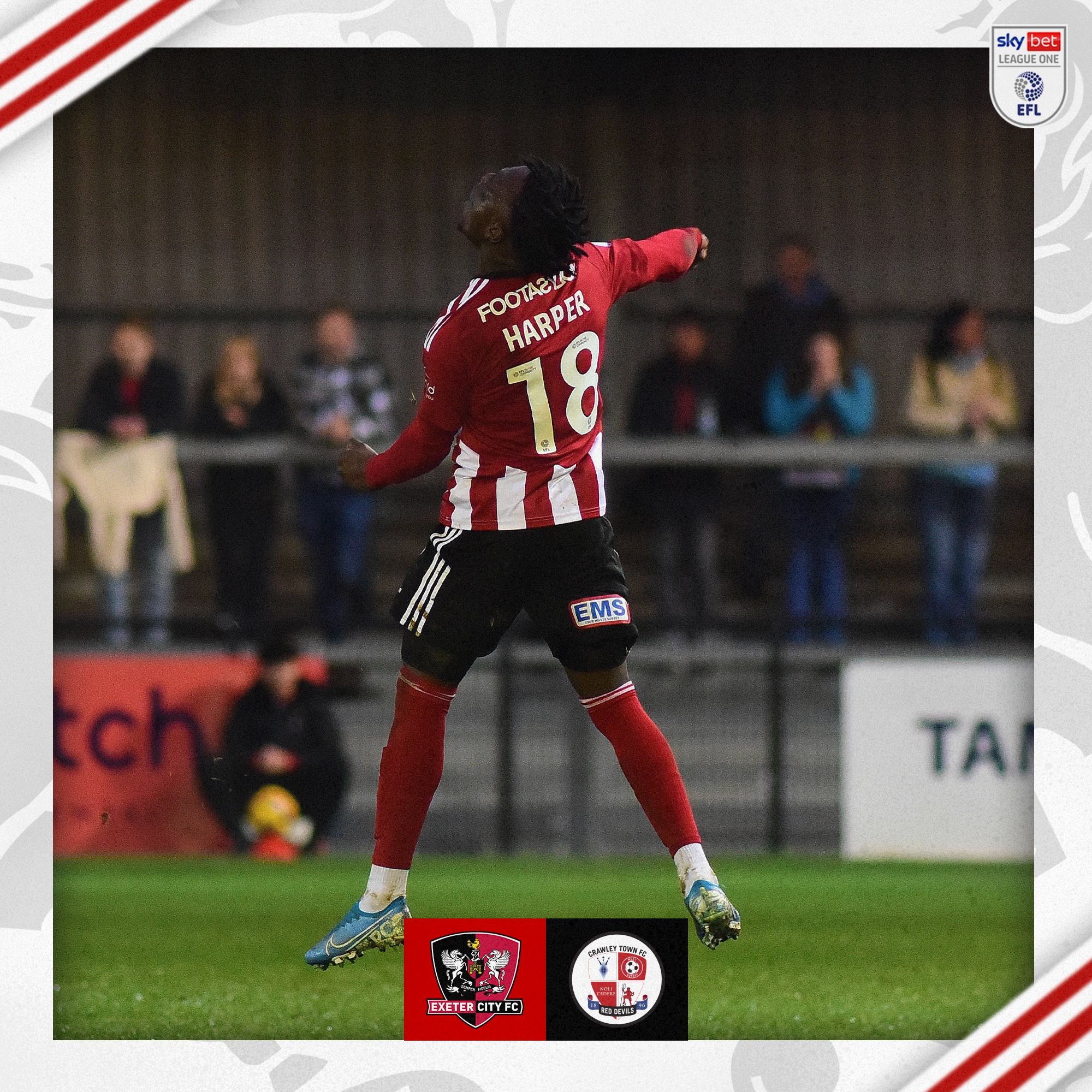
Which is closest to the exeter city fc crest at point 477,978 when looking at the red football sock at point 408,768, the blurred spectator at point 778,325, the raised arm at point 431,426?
the red football sock at point 408,768

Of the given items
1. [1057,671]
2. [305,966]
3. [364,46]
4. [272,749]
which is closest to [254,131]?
[272,749]

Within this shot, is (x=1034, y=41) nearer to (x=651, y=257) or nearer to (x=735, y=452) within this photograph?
(x=651, y=257)

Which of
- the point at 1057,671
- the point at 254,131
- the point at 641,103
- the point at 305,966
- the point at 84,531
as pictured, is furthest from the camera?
the point at 641,103

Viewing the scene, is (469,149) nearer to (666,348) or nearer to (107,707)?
(666,348)

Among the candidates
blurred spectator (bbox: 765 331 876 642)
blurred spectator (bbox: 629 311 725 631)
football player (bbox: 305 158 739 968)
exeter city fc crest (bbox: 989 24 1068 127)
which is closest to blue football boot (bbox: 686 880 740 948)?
football player (bbox: 305 158 739 968)

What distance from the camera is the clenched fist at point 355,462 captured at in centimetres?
368

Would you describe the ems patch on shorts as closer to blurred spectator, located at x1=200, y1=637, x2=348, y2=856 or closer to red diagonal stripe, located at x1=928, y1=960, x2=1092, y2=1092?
red diagonal stripe, located at x1=928, y1=960, x2=1092, y2=1092

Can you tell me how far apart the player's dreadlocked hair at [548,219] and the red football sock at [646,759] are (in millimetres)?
998

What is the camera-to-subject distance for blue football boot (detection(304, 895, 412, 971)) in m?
3.81

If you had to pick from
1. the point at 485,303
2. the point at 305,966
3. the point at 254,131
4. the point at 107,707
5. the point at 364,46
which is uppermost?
the point at 254,131

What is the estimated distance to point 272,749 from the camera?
577cm

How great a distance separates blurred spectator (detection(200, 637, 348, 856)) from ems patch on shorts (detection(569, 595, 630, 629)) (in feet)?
7.42

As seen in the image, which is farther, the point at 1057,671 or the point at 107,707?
the point at 107,707

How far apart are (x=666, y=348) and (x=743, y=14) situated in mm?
3483
